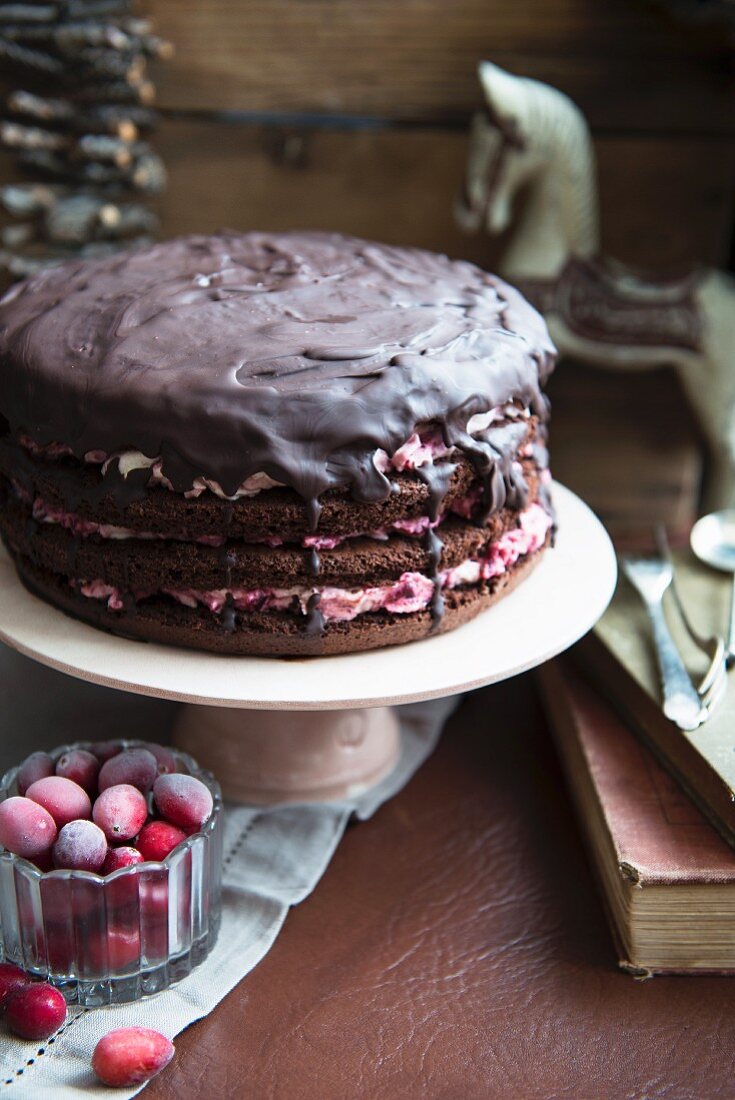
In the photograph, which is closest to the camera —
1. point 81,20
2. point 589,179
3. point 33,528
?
point 33,528

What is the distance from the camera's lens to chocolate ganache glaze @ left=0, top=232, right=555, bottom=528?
1.13 meters

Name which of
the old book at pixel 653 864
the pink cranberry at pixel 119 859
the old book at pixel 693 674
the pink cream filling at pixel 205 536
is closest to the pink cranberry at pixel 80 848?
the pink cranberry at pixel 119 859

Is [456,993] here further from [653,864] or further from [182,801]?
[182,801]

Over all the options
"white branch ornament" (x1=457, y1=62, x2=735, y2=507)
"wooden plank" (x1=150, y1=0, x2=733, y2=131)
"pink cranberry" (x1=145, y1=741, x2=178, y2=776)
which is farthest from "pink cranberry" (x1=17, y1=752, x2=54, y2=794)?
"wooden plank" (x1=150, y1=0, x2=733, y2=131)

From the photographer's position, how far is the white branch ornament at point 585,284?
1818 millimetres

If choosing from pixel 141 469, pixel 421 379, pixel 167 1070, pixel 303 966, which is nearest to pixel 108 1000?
pixel 167 1070

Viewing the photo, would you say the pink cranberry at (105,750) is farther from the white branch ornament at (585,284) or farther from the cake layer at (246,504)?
the white branch ornament at (585,284)

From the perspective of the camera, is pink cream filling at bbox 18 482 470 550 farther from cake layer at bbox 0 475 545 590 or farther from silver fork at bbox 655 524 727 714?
silver fork at bbox 655 524 727 714

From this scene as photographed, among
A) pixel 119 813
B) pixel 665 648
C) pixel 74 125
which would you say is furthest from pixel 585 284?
pixel 119 813

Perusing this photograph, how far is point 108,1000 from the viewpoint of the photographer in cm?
112

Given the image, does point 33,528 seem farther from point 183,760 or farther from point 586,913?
point 586,913

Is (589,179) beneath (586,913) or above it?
above

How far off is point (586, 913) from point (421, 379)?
65 centimetres

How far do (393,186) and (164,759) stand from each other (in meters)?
1.23
